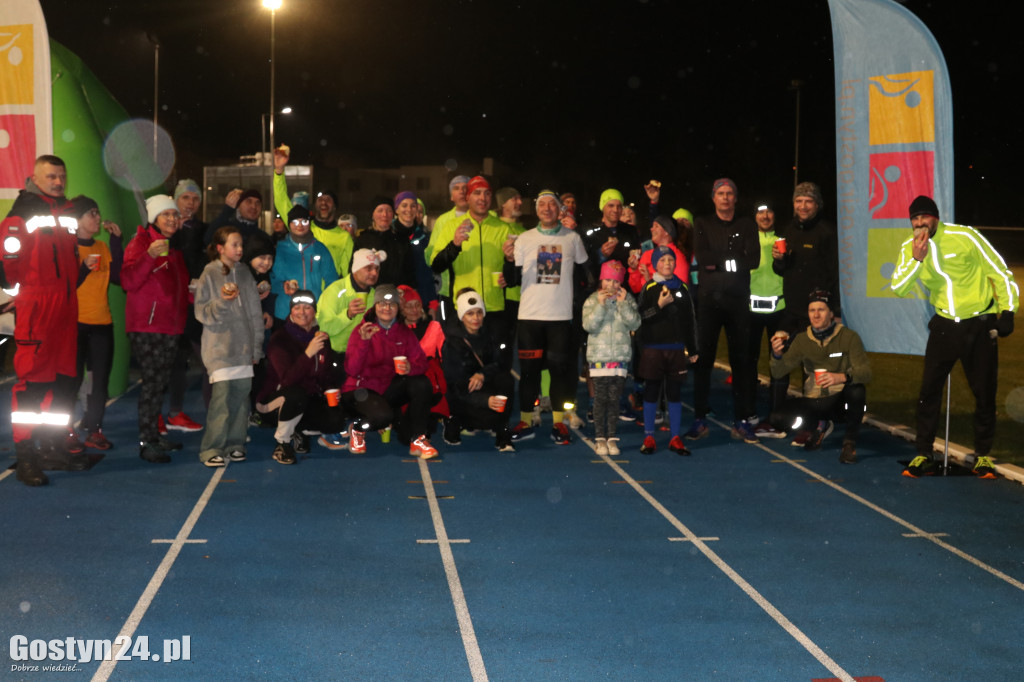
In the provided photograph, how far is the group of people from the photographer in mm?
8117

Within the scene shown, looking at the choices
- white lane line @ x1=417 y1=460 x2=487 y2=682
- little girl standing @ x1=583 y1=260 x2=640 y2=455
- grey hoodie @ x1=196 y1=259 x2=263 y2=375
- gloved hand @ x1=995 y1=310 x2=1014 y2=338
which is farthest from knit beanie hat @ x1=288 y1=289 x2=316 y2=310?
gloved hand @ x1=995 y1=310 x2=1014 y2=338

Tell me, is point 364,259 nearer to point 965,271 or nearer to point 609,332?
point 609,332

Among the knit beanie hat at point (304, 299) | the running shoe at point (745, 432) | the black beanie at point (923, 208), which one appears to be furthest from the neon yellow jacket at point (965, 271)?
the knit beanie hat at point (304, 299)

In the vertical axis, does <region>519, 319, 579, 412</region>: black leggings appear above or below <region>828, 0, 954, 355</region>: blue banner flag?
below

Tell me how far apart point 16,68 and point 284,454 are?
457 cm

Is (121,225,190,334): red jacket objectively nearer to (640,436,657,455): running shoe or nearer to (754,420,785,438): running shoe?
(640,436,657,455): running shoe

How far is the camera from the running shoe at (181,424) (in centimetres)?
988

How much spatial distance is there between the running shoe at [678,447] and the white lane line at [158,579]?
3.94 meters

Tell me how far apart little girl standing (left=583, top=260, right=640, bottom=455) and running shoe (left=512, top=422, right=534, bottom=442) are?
77 centimetres

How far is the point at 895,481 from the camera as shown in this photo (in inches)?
324

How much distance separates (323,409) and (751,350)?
410 centimetres

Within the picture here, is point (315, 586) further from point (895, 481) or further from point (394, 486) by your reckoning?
point (895, 481)

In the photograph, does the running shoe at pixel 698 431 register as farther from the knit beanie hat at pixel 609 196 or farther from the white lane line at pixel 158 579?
the white lane line at pixel 158 579

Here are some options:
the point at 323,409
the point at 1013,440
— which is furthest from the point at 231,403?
the point at 1013,440
